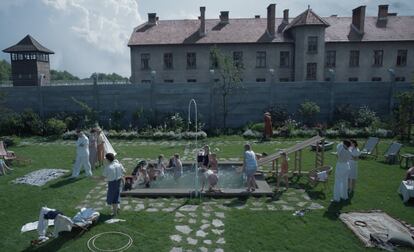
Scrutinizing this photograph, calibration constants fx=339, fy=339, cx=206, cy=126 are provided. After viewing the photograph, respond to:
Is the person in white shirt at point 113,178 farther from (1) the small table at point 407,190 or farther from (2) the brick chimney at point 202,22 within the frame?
(2) the brick chimney at point 202,22

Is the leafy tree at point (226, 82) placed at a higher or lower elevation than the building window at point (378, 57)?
lower

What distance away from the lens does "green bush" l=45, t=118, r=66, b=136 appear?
19.8 metres

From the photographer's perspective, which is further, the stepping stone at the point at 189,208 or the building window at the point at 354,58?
the building window at the point at 354,58

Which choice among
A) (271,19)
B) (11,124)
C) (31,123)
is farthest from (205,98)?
(271,19)

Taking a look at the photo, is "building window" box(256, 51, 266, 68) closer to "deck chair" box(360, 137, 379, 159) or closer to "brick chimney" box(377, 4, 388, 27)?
"brick chimney" box(377, 4, 388, 27)

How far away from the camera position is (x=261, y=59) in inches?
1215

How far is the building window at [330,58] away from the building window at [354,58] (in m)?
1.52

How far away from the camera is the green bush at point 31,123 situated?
2044cm

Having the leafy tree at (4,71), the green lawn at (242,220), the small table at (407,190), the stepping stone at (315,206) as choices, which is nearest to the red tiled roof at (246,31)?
the green lawn at (242,220)

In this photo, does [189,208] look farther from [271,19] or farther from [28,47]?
[28,47]

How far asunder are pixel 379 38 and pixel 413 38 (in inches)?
120

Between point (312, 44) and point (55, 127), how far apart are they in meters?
21.6

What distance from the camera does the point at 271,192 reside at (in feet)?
31.9

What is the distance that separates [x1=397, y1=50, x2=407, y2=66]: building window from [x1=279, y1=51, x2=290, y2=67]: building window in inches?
398
